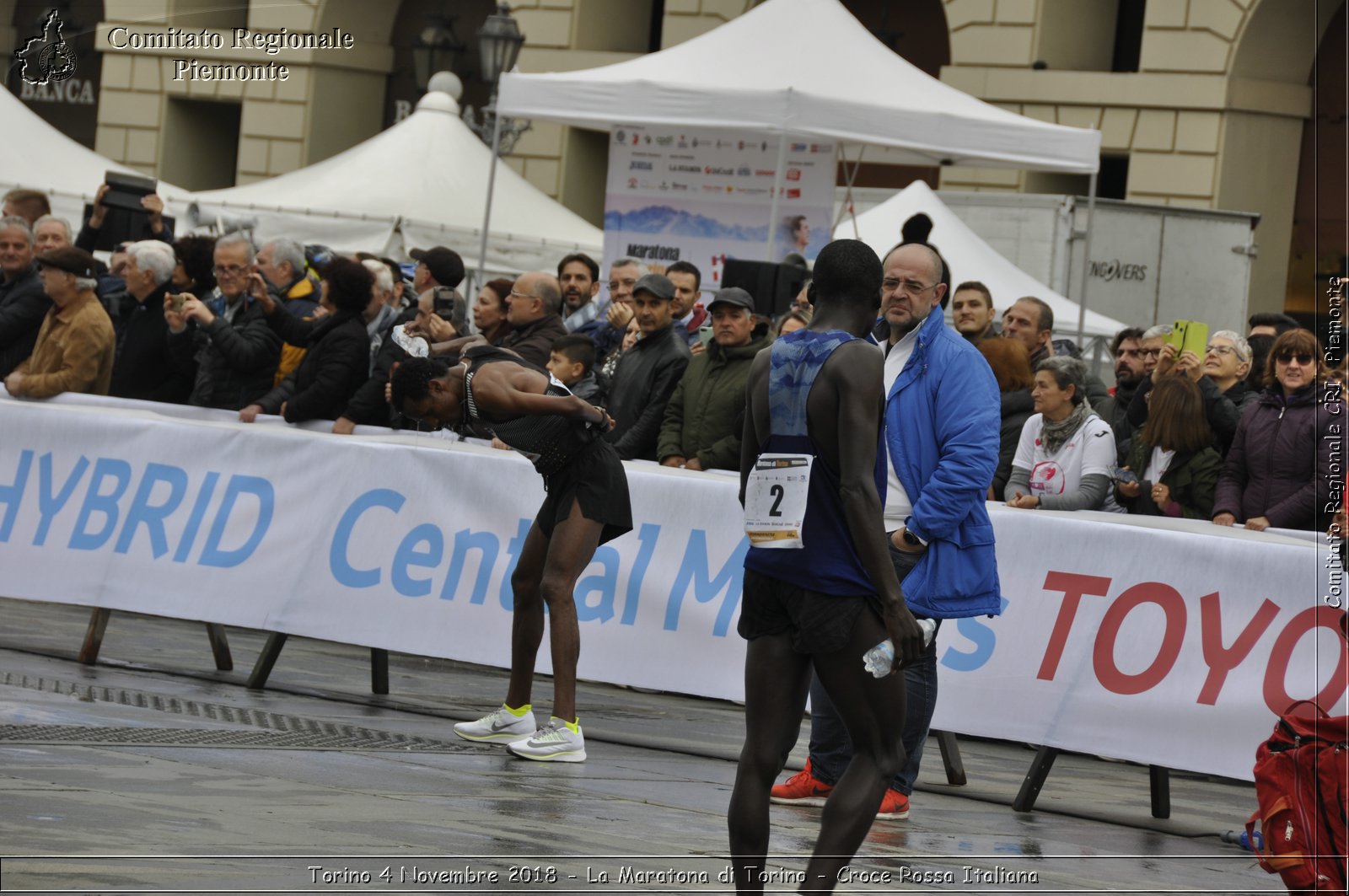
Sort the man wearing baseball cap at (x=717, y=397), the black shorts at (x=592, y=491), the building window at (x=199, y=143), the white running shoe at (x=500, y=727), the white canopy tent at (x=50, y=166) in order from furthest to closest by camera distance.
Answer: the building window at (x=199, y=143) < the white canopy tent at (x=50, y=166) < the man wearing baseball cap at (x=717, y=397) < the white running shoe at (x=500, y=727) < the black shorts at (x=592, y=491)

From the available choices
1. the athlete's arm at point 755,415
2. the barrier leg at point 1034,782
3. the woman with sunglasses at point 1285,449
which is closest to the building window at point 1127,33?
the woman with sunglasses at point 1285,449

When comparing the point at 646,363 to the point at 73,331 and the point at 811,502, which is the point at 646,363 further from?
the point at 811,502

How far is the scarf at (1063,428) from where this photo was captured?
966cm

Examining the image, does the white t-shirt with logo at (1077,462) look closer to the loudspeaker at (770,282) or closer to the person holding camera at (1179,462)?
the person holding camera at (1179,462)

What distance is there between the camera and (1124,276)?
70.8ft

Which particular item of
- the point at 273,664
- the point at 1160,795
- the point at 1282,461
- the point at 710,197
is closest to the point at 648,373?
the point at 273,664

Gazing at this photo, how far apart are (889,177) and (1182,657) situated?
20.6 metres

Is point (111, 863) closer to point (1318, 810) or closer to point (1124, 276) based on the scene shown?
point (1318, 810)

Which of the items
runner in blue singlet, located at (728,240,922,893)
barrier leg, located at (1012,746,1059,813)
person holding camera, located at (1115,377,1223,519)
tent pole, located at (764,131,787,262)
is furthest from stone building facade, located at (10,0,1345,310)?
runner in blue singlet, located at (728,240,922,893)

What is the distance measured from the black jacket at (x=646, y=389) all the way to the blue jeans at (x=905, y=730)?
134 inches

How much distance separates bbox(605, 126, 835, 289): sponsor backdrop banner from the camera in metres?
15.7

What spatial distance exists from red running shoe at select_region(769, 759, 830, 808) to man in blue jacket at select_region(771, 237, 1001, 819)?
0.35 meters

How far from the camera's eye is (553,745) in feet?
26.3

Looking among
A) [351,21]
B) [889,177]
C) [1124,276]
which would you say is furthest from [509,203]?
[351,21]
